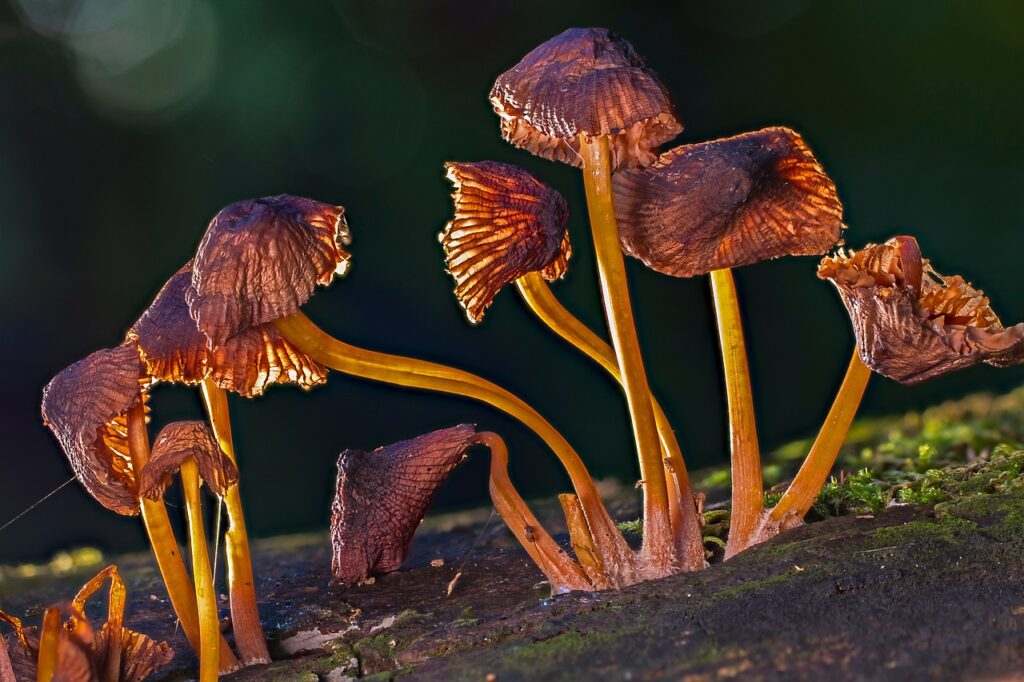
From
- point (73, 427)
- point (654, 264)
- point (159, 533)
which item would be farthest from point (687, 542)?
point (73, 427)

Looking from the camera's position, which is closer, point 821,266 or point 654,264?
point 821,266

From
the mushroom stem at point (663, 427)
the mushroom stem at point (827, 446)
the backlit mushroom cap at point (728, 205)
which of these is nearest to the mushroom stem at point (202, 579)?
the mushroom stem at point (663, 427)

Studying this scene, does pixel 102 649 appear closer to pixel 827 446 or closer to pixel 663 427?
pixel 663 427

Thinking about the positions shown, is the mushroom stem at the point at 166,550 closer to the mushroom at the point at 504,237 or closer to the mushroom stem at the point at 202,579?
the mushroom stem at the point at 202,579

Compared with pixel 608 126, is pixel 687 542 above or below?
below

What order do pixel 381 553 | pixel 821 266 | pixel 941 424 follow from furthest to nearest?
pixel 941 424
pixel 381 553
pixel 821 266

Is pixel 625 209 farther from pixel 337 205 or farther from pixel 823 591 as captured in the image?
pixel 823 591

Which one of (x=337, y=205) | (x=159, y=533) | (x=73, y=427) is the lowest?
(x=159, y=533)
